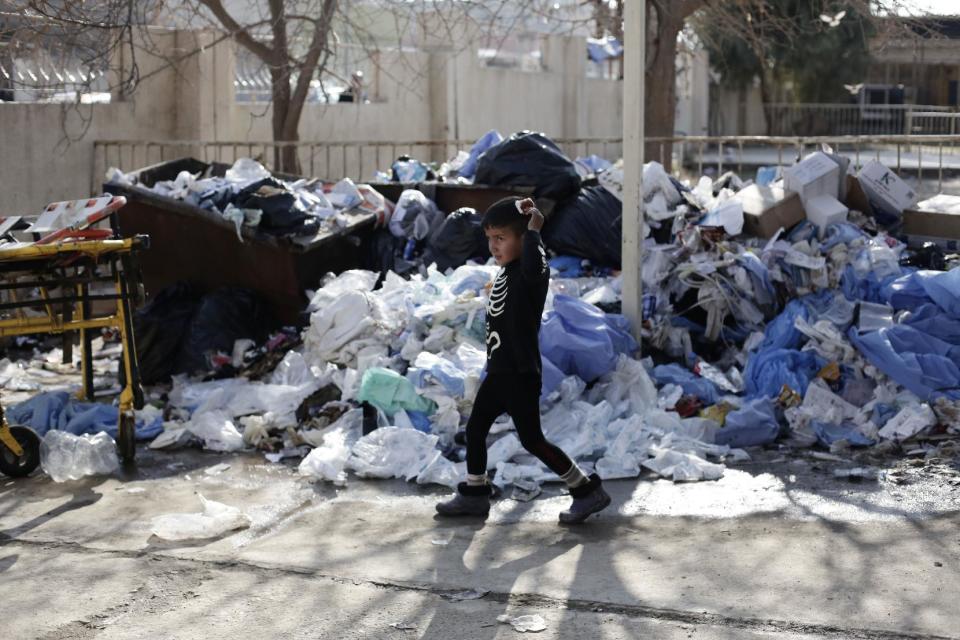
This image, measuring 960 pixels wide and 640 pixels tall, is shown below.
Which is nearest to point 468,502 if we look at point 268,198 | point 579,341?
point 579,341

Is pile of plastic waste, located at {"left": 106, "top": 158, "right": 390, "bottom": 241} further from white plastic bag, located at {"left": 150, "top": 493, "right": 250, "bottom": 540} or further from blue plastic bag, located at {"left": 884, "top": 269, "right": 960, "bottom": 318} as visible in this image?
blue plastic bag, located at {"left": 884, "top": 269, "right": 960, "bottom": 318}

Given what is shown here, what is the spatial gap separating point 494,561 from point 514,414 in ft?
2.29

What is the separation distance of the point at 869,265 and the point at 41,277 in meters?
4.93

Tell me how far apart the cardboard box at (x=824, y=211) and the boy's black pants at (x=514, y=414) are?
367 centimetres

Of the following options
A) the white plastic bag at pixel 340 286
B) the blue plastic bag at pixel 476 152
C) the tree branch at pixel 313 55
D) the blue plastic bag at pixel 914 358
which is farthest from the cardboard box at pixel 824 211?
the tree branch at pixel 313 55

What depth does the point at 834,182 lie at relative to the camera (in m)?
8.30

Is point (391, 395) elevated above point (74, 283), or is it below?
below

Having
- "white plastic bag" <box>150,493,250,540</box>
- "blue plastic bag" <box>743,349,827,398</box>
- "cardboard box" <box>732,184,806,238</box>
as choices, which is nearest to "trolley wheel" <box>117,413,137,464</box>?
"white plastic bag" <box>150,493,250,540</box>

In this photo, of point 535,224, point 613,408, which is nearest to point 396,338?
point 613,408

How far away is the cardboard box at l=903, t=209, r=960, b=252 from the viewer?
788 cm

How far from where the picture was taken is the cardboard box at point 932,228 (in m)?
7.88

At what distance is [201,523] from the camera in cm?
493

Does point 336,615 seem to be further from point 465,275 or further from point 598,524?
point 465,275

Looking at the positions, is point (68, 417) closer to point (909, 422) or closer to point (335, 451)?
point (335, 451)
